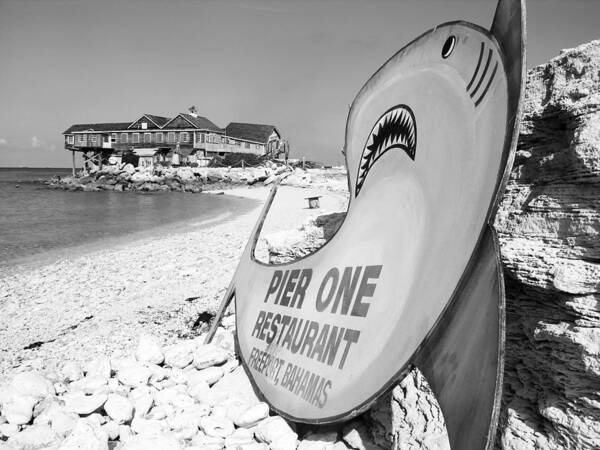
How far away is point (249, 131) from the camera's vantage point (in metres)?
60.0

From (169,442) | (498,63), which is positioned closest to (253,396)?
(169,442)

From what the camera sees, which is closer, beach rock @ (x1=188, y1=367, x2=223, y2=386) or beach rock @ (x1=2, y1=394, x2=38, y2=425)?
beach rock @ (x1=2, y1=394, x2=38, y2=425)

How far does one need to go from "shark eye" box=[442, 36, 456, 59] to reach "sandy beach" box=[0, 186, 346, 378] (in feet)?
13.7

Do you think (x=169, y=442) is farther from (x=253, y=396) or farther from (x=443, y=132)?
(x=443, y=132)

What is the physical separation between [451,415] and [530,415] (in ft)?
2.07

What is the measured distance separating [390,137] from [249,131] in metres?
58.7

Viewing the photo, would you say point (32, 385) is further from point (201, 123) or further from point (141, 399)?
point (201, 123)

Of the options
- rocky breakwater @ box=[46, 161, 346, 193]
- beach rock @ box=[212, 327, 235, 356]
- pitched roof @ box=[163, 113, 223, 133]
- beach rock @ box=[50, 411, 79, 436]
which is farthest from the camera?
pitched roof @ box=[163, 113, 223, 133]

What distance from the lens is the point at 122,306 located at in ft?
22.7

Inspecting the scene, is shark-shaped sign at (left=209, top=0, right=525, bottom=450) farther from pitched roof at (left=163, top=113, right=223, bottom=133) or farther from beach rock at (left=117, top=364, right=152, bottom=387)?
pitched roof at (left=163, top=113, right=223, bottom=133)

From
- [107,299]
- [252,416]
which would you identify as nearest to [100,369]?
[252,416]

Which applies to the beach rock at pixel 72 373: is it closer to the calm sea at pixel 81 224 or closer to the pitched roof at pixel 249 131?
the calm sea at pixel 81 224

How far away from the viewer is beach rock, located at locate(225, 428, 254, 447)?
2.81 m

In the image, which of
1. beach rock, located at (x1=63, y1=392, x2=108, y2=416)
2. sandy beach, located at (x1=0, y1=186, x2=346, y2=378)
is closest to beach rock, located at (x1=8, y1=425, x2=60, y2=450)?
beach rock, located at (x1=63, y1=392, x2=108, y2=416)
